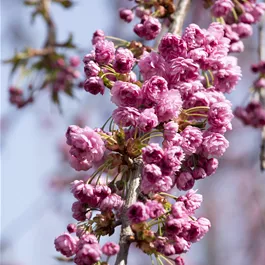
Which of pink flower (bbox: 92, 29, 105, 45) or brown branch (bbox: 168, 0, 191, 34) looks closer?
pink flower (bbox: 92, 29, 105, 45)

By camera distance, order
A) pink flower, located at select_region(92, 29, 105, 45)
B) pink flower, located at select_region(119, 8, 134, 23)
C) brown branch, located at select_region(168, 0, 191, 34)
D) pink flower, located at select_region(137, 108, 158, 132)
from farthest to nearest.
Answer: pink flower, located at select_region(119, 8, 134, 23) → brown branch, located at select_region(168, 0, 191, 34) → pink flower, located at select_region(92, 29, 105, 45) → pink flower, located at select_region(137, 108, 158, 132)

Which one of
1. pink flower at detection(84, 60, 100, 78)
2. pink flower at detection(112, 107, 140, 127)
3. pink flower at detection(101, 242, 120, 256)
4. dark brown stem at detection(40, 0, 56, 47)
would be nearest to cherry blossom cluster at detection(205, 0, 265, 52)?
pink flower at detection(84, 60, 100, 78)

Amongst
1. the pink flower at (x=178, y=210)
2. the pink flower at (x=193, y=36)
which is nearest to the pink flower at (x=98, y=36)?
the pink flower at (x=193, y=36)

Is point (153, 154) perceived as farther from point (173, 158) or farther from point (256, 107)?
point (256, 107)

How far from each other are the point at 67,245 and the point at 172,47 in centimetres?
93

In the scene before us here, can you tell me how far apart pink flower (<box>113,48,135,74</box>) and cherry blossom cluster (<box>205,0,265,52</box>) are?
3.23 feet

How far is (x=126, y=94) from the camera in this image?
2.04 m

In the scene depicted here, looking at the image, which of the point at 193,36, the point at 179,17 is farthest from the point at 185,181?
the point at 179,17

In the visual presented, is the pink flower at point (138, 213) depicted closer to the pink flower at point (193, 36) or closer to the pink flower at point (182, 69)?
the pink flower at point (182, 69)

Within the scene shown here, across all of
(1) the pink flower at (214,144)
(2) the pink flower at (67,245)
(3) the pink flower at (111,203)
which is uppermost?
(1) the pink flower at (214,144)

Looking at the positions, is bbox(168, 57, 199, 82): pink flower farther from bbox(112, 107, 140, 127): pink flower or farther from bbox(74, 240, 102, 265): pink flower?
bbox(74, 240, 102, 265): pink flower

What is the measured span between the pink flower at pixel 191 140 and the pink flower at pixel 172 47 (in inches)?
13.5

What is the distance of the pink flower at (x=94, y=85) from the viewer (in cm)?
213

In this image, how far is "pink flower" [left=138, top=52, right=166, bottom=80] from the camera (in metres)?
2.14
